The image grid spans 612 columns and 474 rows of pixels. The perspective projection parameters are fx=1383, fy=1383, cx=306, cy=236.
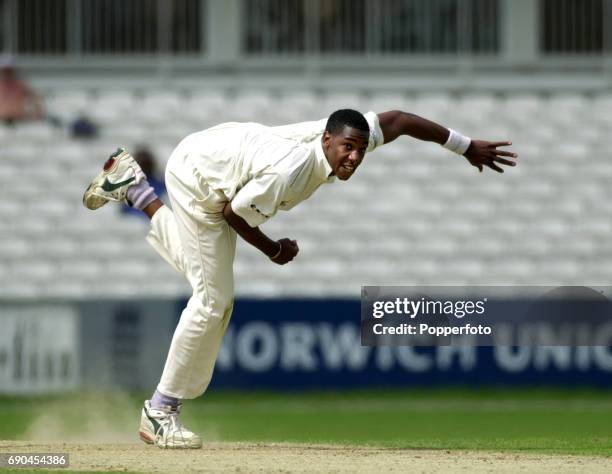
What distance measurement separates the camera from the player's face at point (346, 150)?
7238 mm

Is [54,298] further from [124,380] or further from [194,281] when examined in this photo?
[194,281]

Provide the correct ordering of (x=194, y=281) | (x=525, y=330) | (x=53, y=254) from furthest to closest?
(x=53, y=254) < (x=525, y=330) < (x=194, y=281)

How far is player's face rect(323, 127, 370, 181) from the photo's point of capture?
23.7 ft

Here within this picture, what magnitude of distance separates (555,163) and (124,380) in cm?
632

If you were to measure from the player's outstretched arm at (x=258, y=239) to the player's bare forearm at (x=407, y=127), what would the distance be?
2.69ft

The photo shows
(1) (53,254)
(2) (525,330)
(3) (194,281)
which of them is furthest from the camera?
(1) (53,254)

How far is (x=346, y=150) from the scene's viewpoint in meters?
7.24

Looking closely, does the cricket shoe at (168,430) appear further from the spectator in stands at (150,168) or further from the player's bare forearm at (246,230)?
the spectator in stands at (150,168)

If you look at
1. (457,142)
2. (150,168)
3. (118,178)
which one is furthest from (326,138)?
(150,168)

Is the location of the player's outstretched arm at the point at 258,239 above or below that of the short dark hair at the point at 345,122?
below

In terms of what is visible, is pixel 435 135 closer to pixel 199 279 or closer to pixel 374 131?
pixel 374 131

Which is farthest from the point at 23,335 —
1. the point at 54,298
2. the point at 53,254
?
the point at 53,254

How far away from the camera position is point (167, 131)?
17.3 meters

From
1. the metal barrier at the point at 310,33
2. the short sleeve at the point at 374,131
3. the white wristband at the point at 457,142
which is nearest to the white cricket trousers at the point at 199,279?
the short sleeve at the point at 374,131
